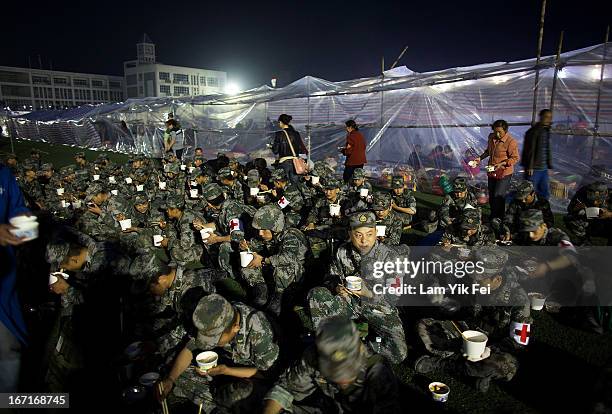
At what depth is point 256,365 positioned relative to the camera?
349cm

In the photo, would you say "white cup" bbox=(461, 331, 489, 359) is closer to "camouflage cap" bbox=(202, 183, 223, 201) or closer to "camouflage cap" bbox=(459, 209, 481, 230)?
"camouflage cap" bbox=(459, 209, 481, 230)

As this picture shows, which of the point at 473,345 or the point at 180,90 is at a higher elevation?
the point at 180,90

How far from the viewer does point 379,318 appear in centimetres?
407

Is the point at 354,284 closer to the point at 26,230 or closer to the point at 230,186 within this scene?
the point at 26,230

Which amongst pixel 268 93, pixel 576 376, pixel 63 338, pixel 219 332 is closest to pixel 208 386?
pixel 219 332

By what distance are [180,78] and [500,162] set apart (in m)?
85.6

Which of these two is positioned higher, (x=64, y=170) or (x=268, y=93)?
(x=268, y=93)

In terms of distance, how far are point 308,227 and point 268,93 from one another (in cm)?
1052

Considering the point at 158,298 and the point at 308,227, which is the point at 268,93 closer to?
the point at 308,227

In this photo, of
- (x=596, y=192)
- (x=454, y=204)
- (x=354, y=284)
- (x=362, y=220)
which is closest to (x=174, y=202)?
(x=362, y=220)

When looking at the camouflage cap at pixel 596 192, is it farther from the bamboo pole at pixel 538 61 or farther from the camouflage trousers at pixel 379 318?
the camouflage trousers at pixel 379 318

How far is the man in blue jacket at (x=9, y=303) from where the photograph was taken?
281 cm

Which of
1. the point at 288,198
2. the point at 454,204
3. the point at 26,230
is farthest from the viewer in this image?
the point at 288,198

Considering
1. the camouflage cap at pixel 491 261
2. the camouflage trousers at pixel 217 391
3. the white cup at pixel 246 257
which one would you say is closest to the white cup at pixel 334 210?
the white cup at pixel 246 257
